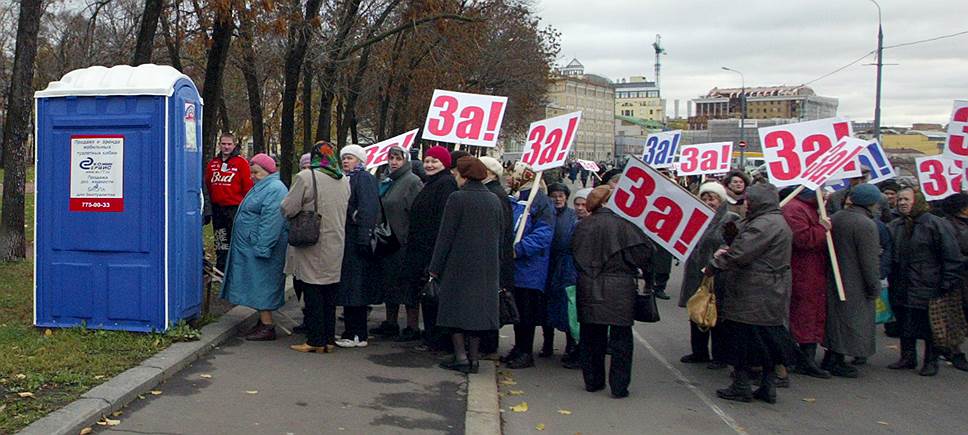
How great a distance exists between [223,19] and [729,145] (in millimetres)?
9736

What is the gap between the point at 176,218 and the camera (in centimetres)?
801

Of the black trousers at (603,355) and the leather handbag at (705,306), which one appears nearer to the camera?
the black trousers at (603,355)

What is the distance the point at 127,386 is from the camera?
20.8ft

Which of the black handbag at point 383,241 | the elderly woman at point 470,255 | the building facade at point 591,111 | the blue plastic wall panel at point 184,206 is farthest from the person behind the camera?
the building facade at point 591,111

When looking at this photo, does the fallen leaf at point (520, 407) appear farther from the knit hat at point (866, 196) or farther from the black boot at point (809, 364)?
the knit hat at point (866, 196)

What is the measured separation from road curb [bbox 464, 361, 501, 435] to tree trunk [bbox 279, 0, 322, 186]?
36.0 feet

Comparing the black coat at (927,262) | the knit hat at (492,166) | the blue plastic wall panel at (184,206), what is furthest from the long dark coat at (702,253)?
the blue plastic wall panel at (184,206)

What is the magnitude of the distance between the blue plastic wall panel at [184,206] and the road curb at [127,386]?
0.35m

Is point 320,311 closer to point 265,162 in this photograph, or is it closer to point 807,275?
point 265,162

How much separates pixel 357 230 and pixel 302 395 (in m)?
2.09

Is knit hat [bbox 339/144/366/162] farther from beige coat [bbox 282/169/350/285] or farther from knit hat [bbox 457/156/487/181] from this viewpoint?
knit hat [bbox 457/156/487/181]

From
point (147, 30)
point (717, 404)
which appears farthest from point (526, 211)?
point (147, 30)

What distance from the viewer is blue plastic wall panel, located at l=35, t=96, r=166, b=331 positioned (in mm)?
7898

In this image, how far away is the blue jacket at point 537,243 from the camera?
26.9 feet
